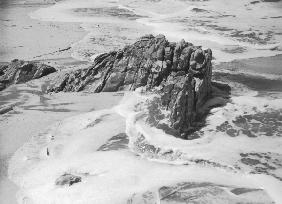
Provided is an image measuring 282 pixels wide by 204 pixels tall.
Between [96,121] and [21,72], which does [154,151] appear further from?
[21,72]

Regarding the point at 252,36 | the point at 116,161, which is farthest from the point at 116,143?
the point at 252,36

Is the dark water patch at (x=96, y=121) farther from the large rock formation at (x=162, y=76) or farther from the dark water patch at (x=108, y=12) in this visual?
the dark water patch at (x=108, y=12)

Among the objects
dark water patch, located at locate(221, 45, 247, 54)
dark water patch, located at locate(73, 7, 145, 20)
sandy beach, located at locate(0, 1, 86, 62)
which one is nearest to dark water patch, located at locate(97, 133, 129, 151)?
sandy beach, located at locate(0, 1, 86, 62)

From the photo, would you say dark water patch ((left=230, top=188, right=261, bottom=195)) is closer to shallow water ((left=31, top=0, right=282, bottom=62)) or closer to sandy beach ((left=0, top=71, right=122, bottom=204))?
sandy beach ((left=0, top=71, right=122, bottom=204))

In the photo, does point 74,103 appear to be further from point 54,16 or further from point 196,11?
point 196,11

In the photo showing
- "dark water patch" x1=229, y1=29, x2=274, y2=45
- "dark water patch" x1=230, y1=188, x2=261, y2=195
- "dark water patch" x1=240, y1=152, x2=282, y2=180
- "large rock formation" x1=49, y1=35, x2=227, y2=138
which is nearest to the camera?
"dark water patch" x1=230, y1=188, x2=261, y2=195

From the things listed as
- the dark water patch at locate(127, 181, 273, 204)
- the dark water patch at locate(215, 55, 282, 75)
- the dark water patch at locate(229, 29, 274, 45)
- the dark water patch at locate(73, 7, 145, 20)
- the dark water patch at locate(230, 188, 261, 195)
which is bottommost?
the dark water patch at locate(127, 181, 273, 204)
